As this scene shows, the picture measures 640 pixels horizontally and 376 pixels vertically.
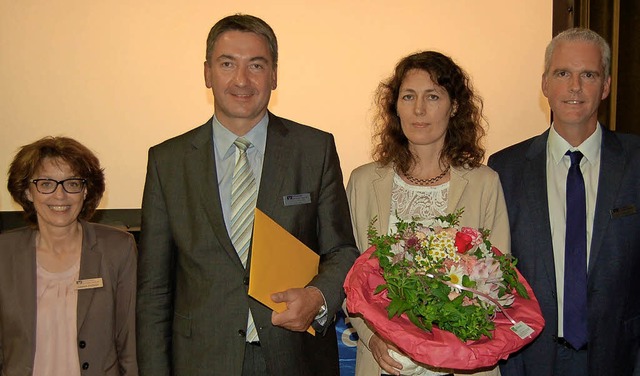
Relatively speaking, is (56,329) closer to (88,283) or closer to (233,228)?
(88,283)

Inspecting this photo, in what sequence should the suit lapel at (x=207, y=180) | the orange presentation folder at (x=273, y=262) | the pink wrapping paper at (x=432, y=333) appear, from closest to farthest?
the pink wrapping paper at (x=432, y=333) < the orange presentation folder at (x=273, y=262) < the suit lapel at (x=207, y=180)

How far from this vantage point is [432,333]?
80.5 inches

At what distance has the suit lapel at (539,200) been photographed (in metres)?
2.65

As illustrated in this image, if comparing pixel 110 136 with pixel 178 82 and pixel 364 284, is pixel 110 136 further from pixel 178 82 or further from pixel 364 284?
pixel 364 284

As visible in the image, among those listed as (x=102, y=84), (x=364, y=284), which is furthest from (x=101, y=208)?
(x=364, y=284)

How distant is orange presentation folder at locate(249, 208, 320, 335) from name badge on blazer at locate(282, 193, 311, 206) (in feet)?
0.45

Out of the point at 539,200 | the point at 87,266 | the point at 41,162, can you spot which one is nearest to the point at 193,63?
the point at 41,162

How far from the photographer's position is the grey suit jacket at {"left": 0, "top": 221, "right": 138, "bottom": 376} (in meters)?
2.71

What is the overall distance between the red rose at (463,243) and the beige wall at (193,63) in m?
3.34

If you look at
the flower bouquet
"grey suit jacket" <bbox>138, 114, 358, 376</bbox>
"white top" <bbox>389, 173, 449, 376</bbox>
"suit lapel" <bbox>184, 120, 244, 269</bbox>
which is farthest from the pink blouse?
"white top" <bbox>389, 173, 449, 376</bbox>

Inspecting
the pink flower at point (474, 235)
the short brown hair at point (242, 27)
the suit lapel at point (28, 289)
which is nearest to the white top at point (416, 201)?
the pink flower at point (474, 235)

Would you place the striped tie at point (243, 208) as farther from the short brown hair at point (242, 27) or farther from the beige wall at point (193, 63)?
the beige wall at point (193, 63)

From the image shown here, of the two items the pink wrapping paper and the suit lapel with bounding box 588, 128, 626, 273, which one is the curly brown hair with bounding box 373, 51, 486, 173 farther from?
the pink wrapping paper

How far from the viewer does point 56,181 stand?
282cm
